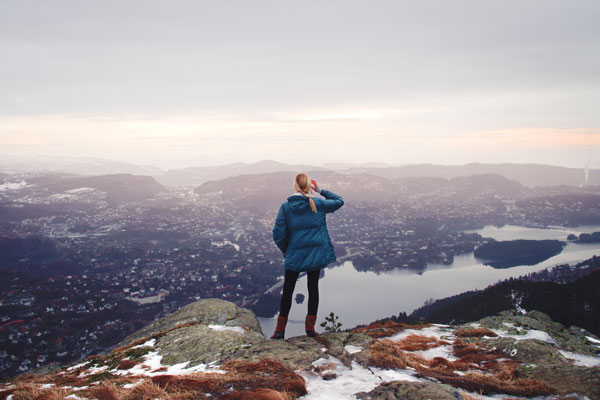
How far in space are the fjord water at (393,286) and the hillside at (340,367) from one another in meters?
32.8

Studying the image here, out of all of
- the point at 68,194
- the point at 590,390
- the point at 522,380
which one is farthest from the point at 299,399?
the point at 68,194

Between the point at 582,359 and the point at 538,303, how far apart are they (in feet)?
132

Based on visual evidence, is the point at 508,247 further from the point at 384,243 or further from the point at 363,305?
the point at 363,305

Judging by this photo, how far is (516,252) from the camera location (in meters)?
87.6

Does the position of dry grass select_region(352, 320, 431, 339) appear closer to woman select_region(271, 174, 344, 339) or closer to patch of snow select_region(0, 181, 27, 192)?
woman select_region(271, 174, 344, 339)

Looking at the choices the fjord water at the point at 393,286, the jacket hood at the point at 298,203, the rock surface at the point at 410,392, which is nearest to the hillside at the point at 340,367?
the rock surface at the point at 410,392

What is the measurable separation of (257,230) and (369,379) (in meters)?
116

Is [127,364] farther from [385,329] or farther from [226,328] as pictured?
[385,329]

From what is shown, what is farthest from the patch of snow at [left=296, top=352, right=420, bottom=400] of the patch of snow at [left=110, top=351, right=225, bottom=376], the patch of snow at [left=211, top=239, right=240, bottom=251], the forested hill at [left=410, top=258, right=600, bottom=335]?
the patch of snow at [left=211, top=239, right=240, bottom=251]

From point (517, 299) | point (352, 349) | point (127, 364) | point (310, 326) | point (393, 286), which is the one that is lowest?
point (393, 286)

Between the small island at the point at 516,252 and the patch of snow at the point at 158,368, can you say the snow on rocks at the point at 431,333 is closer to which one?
the patch of snow at the point at 158,368

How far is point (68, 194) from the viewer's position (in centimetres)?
16100

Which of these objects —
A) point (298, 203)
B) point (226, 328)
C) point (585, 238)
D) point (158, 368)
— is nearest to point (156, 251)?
point (226, 328)

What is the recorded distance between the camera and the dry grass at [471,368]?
379cm
